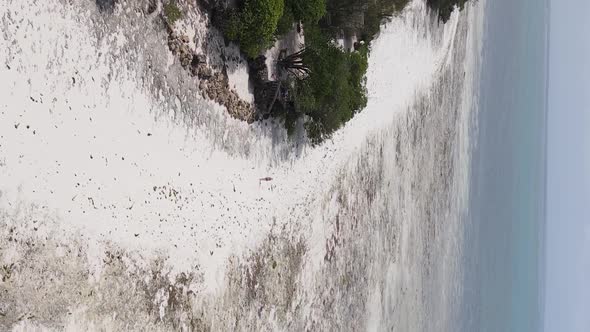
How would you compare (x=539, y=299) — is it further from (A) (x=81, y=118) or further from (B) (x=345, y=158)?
(A) (x=81, y=118)

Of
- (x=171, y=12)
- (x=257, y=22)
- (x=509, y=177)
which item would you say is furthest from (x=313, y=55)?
(x=509, y=177)

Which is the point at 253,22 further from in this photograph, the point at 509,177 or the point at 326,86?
the point at 509,177

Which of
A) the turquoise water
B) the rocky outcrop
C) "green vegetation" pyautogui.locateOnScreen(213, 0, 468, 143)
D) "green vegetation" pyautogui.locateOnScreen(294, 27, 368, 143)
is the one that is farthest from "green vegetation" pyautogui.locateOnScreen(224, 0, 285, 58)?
the turquoise water

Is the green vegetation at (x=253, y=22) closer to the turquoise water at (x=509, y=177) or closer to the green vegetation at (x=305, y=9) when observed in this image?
the green vegetation at (x=305, y=9)

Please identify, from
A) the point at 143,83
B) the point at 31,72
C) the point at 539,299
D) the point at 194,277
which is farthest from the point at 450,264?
the point at 539,299

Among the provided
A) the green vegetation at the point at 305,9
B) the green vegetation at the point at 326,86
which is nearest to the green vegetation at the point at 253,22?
the green vegetation at the point at 305,9

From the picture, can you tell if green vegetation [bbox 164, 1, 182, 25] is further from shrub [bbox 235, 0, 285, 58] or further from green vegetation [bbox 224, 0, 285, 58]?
shrub [bbox 235, 0, 285, 58]
